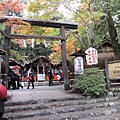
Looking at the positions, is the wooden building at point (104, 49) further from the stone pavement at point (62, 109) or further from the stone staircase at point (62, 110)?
the stone staircase at point (62, 110)

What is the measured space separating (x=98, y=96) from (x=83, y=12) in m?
8.02

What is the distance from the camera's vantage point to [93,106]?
6684 millimetres

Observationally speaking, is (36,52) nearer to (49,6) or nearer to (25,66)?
(25,66)

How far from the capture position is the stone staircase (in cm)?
554

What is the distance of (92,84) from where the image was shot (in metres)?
8.04

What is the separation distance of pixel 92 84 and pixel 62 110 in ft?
8.46

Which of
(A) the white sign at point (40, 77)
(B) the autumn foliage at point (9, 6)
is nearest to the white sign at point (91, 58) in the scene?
(B) the autumn foliage at point (9, 6)

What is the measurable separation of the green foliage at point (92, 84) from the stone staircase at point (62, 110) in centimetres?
55

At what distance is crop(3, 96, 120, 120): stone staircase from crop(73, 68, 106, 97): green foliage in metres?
0.55

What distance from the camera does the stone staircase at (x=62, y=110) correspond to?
5.54 m

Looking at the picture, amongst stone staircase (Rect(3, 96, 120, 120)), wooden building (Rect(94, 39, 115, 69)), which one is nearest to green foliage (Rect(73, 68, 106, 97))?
stone staircase (Rect(3, 96, 120, 120))

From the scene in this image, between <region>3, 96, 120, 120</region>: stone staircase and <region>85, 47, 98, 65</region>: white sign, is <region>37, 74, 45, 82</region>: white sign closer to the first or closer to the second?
<region>85, 47, 98, 65</region>: white sign

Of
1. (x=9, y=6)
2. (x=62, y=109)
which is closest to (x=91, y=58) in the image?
(x=62, y=109)

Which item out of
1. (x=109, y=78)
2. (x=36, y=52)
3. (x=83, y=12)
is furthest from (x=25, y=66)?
(x=109, y=78)
